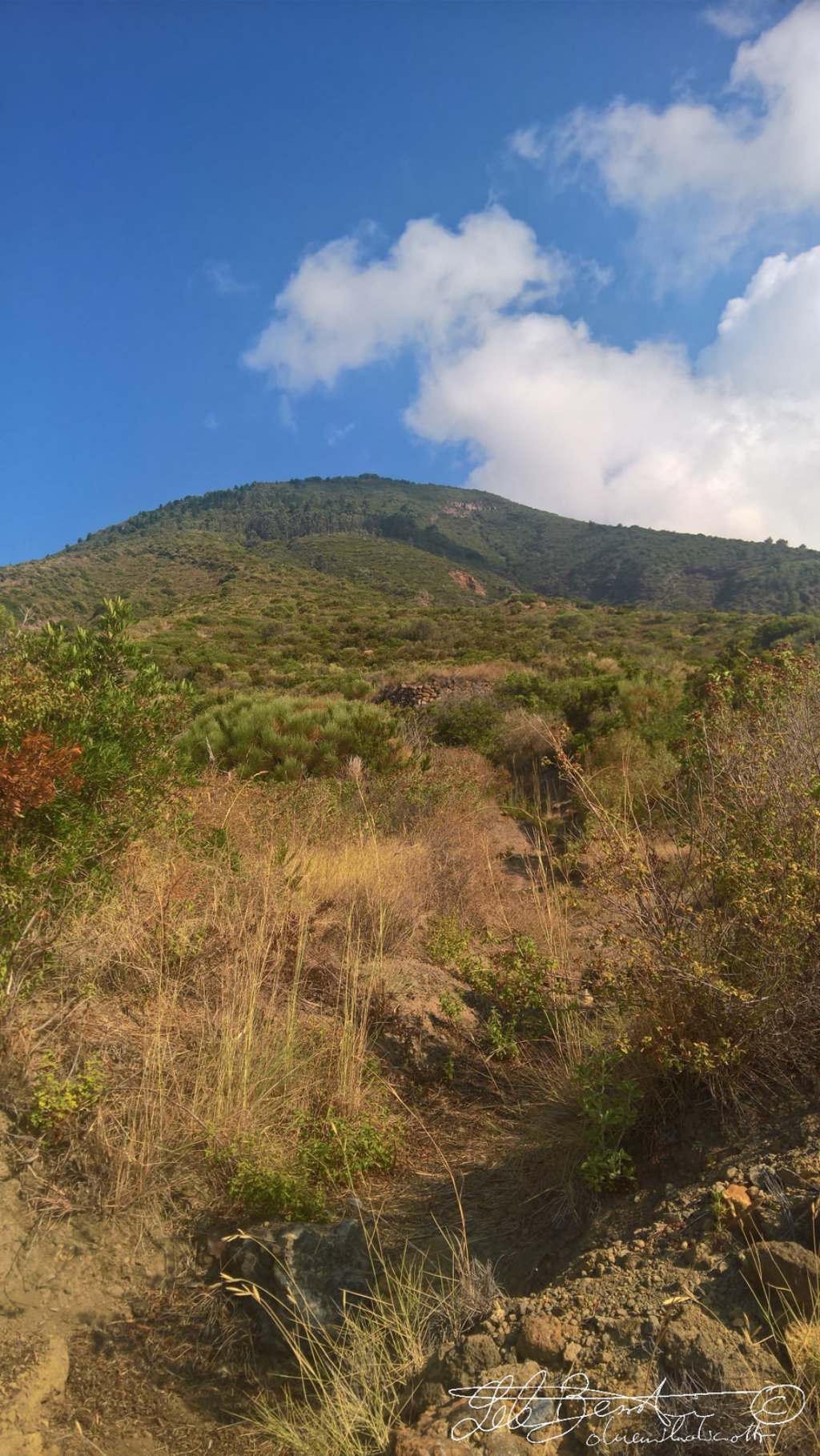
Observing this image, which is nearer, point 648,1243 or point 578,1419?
point 578,1419

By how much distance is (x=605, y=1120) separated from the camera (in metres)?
2.61

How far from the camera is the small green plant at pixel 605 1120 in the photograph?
255 cm

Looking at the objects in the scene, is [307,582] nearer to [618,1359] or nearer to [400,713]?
[400,713]

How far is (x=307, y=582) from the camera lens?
55.1 meters

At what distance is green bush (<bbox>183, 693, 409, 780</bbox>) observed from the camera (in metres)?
8.42

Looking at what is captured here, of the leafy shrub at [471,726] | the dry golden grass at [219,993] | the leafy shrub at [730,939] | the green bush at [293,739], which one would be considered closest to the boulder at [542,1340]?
the leafy shrub at [730,939]

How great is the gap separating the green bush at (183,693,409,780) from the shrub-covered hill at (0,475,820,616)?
27.8 metres

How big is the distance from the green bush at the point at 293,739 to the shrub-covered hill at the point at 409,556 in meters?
27.8

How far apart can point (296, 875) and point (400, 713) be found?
8.59 m

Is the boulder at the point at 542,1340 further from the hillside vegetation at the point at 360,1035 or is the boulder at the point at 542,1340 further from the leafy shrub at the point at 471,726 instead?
the leafy shrub at the point at 471,726

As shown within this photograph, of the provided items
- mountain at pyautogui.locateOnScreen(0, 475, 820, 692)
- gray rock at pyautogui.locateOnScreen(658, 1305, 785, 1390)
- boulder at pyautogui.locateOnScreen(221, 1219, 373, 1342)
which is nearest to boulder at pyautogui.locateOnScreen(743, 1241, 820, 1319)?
gray rock at pyautogui.locateOnScreen(658, 1305, 785, 1390)

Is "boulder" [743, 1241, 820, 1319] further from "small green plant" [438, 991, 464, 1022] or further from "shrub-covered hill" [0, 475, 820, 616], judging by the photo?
"shrub-covered hill" [0, 475, 820, 616]

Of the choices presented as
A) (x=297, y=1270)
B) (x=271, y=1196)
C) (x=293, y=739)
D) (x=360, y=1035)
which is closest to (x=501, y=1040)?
(x=360, y=1035)

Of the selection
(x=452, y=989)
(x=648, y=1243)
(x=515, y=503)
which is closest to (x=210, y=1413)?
(x=648, y=1243)
